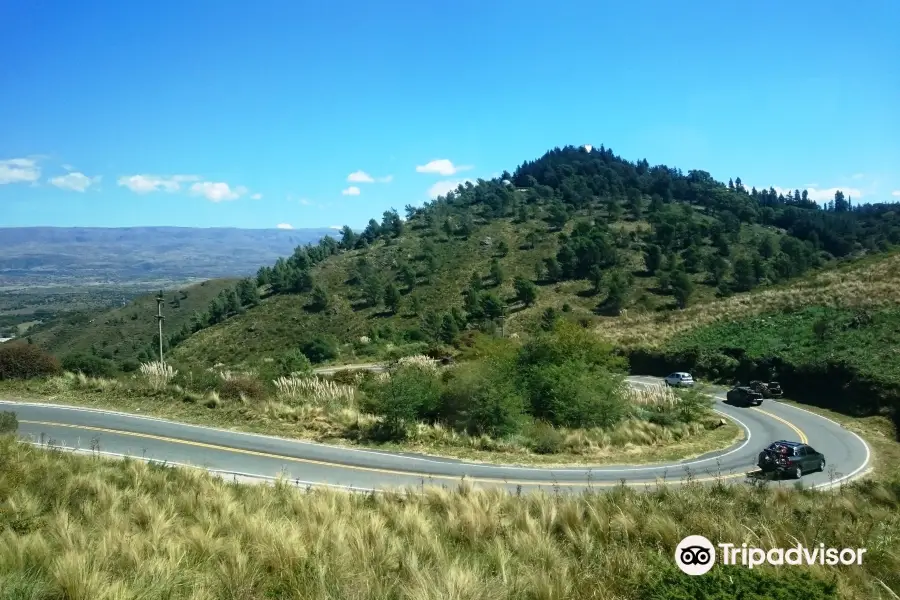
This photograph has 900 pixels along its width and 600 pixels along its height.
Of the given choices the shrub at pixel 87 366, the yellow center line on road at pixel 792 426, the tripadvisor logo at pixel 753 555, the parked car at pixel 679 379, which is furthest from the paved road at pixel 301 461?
the parked car at pixel 679 379

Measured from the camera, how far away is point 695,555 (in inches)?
256

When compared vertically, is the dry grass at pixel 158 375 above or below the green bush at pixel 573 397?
above

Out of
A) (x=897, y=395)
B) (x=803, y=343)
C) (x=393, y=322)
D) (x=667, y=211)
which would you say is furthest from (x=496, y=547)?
(x=667, y=211)

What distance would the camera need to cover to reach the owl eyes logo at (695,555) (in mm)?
5992

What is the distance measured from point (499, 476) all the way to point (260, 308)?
82.1 meters

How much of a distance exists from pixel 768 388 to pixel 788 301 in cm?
1791

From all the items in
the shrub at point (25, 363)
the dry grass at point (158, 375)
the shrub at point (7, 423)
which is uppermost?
the shrub at point (7, 423)

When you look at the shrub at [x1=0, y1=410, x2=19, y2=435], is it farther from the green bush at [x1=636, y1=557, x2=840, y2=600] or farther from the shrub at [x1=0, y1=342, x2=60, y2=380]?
the green bush at [x1=636, y1=557, x2=840, y2=600]

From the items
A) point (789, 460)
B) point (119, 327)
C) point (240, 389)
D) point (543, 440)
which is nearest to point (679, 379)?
point (789, 460)

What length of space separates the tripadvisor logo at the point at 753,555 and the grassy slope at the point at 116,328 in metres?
108

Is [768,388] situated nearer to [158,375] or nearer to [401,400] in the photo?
[401,400]

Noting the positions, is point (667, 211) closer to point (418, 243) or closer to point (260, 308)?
point (418, 243)

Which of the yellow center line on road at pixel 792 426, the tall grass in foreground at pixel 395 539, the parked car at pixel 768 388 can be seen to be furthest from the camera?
the parked car at pixel 768 388

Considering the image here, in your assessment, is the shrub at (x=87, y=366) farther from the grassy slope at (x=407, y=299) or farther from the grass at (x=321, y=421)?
the grassy slope at (x=407, y=299)
